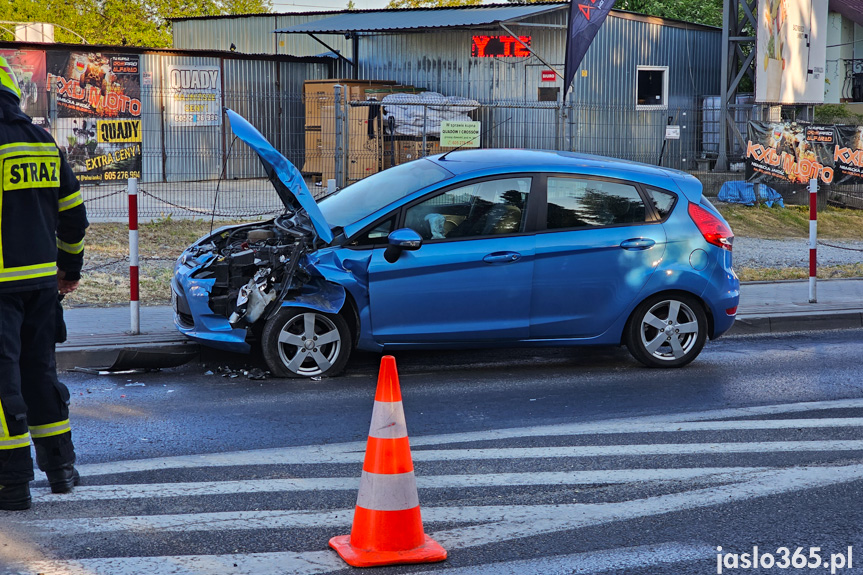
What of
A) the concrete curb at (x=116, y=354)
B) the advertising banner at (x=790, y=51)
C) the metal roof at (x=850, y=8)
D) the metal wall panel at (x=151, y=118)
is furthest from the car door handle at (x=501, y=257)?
the metal roof at (x=850, y=8)

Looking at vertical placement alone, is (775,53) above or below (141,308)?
above

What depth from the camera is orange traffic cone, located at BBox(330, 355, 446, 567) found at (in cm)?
406

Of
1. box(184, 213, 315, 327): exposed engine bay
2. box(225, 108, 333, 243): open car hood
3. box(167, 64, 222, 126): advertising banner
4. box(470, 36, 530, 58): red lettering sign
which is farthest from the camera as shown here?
box(470, 36, 530, 58): red lettering sign

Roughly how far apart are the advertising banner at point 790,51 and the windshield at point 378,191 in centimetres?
1626

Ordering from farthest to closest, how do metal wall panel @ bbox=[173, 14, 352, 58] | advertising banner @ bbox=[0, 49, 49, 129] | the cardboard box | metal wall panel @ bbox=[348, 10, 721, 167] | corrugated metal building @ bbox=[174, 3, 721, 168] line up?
metal wall panel @ bbox=[173, 14, 352, 58] < corrugated metal building @ bbox=[174, 3, 721, 168] < metal wall panel @ bbox=[348, 10, 721, 167] < the cardboard box < advertising banner @ bbox=[0, 49, 49, 129]

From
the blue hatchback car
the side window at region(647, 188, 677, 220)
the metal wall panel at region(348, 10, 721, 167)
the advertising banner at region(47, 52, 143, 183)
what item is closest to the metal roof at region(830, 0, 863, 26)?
the metal wall panel at region(348, 10, 721, 167)

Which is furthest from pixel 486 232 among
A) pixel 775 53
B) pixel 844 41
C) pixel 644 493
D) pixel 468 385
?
pixel 844 41

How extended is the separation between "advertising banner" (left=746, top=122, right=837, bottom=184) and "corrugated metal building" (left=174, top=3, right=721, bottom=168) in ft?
8.74

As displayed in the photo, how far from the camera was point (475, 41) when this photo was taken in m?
25.1

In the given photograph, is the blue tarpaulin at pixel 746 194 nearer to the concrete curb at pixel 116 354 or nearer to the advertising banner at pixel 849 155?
the advertising banner at pixel 849 155

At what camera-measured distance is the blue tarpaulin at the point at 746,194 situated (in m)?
20.6

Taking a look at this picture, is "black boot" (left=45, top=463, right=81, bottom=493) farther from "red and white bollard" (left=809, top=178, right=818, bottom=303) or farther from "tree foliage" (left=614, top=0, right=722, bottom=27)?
"tree foliage" (left=614, top=0, right=722, bottom=27)

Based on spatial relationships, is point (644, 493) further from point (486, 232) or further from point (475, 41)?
point (475, 41)

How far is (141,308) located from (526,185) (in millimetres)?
4246
